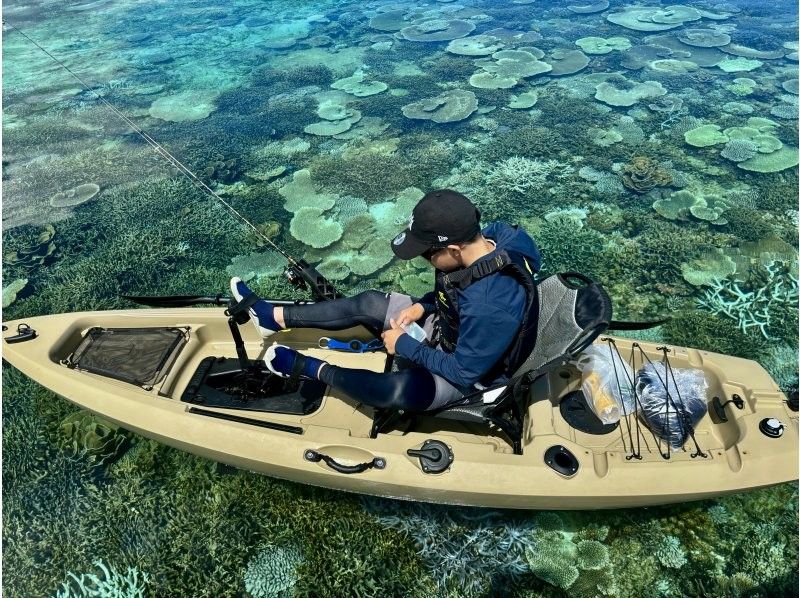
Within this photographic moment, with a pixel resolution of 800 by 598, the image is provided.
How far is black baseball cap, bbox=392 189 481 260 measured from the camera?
2.67m

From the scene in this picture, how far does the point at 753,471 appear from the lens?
3.00 m

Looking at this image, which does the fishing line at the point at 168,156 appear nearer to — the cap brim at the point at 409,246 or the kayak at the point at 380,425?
the kayak at the point at 380,425

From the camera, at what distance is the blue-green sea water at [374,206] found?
372cm

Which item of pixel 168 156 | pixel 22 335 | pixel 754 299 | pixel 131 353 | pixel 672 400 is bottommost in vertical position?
pixel 754 299

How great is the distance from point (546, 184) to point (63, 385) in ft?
19.0

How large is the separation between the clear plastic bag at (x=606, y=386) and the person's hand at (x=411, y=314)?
1.11 meters

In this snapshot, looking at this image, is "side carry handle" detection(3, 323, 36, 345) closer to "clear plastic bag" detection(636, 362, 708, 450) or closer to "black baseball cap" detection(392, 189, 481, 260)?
"black baseball cap" detection(392, 189, 481, 260)

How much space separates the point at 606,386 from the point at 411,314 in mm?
1315

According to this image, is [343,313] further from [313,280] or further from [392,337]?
[392,337]

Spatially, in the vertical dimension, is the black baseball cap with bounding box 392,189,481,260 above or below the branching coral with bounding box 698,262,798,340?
above

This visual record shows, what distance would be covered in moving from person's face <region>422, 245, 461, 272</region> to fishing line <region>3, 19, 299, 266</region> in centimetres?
152

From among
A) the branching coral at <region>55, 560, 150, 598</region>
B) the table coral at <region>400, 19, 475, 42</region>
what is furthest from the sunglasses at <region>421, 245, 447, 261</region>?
the table coral at <region>400, 19, 475, 42</region>

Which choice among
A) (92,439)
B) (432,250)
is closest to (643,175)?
(432,250)

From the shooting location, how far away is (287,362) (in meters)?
3.46
